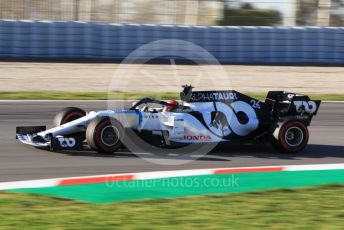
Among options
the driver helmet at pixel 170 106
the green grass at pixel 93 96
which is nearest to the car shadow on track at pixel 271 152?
the driver helmet at pixel 170 106

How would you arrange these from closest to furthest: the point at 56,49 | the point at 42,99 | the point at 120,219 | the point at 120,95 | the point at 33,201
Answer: the point at 120,219 → the point at 33,201 → the point at 42,99 → the point at 120,95 → the point at 56,49

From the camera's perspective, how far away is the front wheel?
991cm

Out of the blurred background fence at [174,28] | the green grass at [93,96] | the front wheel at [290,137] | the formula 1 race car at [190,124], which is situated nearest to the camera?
the formula 1 race car at [190,124]

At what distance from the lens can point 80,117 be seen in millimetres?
10109

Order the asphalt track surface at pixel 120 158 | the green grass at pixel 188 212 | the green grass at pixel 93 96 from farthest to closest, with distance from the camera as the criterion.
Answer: the green grass at pixel 93 96, the asphalt track surface at pixel 120 158, the green grass at pixel 188 212

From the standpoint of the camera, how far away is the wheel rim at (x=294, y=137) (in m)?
10.1

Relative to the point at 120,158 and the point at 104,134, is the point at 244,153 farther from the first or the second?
the point at 104,134

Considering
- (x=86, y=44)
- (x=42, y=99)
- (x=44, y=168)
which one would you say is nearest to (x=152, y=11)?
(x=86, y=44)

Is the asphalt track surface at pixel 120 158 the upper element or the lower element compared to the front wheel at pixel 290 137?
lower

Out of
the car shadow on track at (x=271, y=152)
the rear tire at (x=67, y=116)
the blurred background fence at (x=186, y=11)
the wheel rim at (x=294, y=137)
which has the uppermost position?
the blurred background fence at (x=186, y=11)

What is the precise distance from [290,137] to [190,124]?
1.46 metres

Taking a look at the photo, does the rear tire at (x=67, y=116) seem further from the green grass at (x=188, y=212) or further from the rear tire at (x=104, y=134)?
the green grass at (x=188, y=212)

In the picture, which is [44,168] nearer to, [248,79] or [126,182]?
[126,182]

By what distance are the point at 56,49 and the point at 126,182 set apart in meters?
13.3
